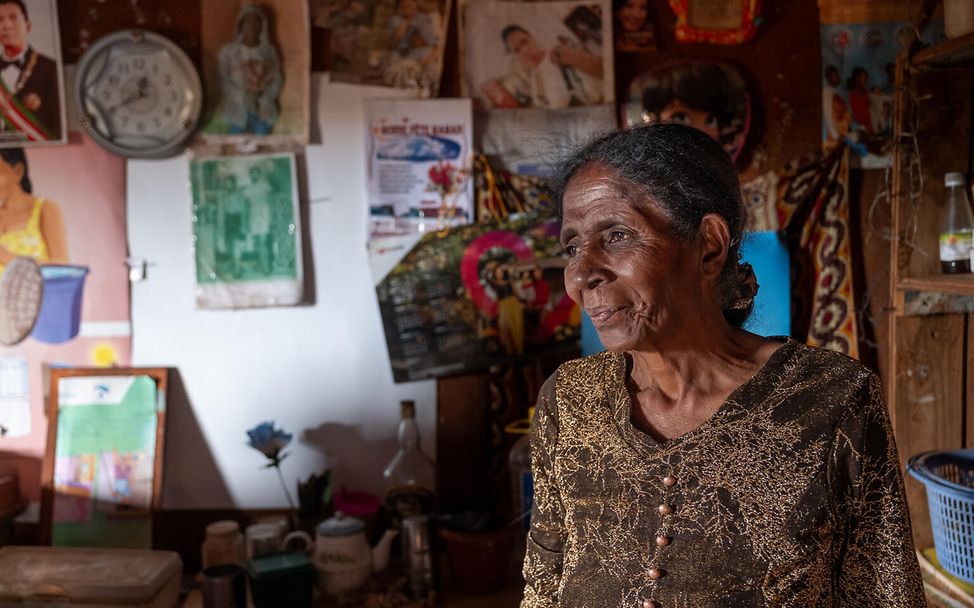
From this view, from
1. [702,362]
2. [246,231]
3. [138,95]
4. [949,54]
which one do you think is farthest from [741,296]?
[138,95]

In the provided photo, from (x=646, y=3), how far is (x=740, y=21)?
10.5 inches

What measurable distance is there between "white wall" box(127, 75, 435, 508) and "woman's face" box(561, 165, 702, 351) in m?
1.33

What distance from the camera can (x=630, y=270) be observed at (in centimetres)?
106

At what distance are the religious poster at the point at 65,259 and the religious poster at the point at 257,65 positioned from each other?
0.37 m

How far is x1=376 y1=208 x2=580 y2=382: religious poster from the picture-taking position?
231cm

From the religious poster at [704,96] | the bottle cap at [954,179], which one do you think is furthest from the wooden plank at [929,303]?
the religious poster at [704,96]

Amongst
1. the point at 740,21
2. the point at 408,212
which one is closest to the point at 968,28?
the point at 740,21

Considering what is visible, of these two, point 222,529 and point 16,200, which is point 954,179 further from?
point 16,200

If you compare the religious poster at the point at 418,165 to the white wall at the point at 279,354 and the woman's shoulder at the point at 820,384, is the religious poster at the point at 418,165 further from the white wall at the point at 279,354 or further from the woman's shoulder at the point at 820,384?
the woman's shoulder at the point at 820,384

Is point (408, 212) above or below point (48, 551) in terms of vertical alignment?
above

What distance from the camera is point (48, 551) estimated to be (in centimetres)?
206

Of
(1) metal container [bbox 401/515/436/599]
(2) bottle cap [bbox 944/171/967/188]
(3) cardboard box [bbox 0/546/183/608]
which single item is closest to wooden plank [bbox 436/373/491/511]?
(1) metal container [bbox 401/515/436/599]

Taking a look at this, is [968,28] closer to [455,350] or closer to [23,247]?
[455,350]

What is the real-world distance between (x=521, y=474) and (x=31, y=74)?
5.92 ft
